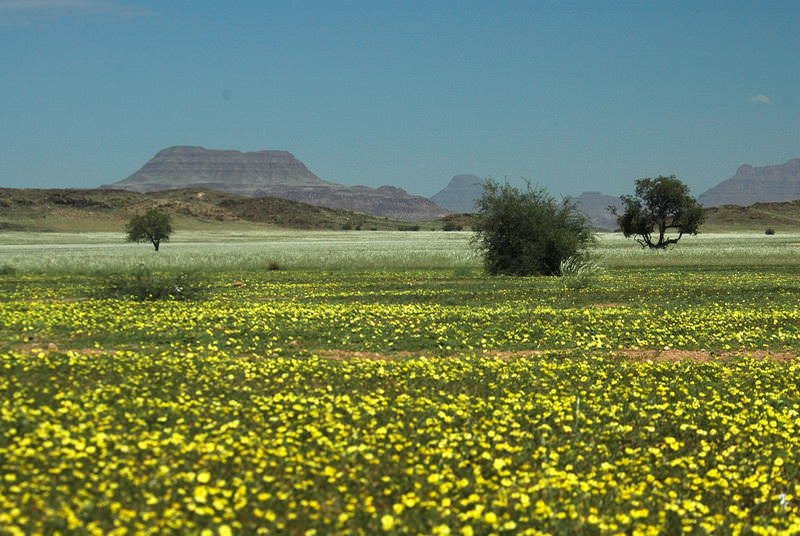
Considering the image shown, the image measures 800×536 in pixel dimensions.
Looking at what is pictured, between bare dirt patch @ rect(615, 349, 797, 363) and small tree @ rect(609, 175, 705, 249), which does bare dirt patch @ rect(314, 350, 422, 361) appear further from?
small tree @ rect(609, 175, 705, 249)

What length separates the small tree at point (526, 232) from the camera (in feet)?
152

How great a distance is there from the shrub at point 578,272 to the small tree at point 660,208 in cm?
4528

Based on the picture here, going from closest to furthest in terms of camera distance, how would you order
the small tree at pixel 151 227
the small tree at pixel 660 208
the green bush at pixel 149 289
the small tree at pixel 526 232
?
the green bush at pixel 149 289, the small tree at pixel 526 232, the small tree at pixel 151 227, the small tree at pixel 660 208

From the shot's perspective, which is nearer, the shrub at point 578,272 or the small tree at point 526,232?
the shrub at point 578,272

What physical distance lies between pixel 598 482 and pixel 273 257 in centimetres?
5371

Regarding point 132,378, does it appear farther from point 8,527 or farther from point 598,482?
point 598,482

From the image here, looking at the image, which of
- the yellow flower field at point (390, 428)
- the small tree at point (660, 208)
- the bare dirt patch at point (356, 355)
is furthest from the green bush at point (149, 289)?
the small tree at point (660, 208)

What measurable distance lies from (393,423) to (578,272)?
101 feet

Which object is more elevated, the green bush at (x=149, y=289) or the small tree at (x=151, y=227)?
the small tree at (x=151, y=227)

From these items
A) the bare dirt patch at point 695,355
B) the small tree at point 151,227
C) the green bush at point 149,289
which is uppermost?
the small tree at point 151,227

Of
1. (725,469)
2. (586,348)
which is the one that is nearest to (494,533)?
(725,469)

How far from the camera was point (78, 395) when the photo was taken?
10930 mm

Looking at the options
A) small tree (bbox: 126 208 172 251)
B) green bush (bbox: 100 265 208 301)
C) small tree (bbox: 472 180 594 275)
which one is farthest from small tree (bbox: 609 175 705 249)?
green bush (bbox: 100 265 208 301)

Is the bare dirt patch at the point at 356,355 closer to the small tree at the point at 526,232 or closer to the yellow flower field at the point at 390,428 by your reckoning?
the yellow flower field at the point at 390,428
